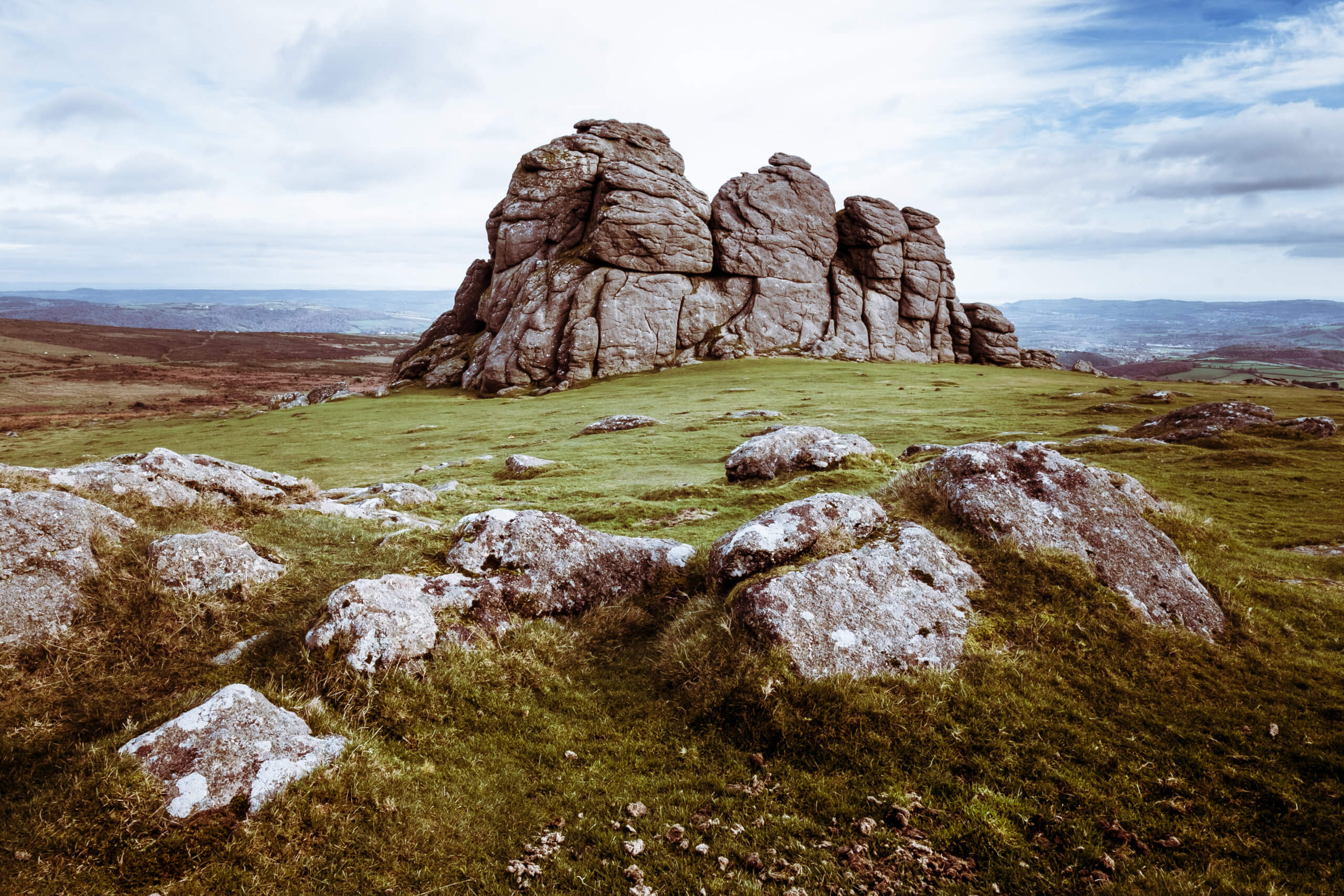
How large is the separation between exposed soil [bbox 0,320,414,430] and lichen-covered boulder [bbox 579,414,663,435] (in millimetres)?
58110

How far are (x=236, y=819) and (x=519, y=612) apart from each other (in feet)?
16.4

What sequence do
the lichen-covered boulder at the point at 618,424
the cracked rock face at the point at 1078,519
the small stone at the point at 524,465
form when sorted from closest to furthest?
the cracked rock face at the point at 1078,519 → the small stone at the point at 524,465 → the lichen-covered boulder at the point at 618,424

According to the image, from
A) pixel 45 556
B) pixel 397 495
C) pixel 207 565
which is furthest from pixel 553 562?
pixel 397 495

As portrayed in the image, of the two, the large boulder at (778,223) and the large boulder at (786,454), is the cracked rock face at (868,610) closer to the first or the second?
the large boulder at (786,454)

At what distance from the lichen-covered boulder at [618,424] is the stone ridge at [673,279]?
108 ft

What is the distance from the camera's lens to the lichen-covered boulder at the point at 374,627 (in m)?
8.80

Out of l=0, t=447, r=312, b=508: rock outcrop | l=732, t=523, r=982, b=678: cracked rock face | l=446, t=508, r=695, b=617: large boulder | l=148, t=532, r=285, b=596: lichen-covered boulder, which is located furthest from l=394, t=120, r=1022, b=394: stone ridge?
l=732, t=523, r=982, b=678: cracked rock face

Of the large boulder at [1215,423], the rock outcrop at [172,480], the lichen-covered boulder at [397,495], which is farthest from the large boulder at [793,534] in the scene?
the large boulder at [1215,423]

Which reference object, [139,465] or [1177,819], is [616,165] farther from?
[1177,819]

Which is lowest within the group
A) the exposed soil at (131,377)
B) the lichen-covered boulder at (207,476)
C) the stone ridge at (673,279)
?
the exposed soil at (131,377)

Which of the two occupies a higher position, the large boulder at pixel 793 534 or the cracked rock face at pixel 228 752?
the large boulder at pixel 793 534

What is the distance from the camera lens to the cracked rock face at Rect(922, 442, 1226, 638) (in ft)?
33.9

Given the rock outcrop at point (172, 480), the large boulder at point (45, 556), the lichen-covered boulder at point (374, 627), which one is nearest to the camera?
the lichen-covered boulder at point (374, 627)

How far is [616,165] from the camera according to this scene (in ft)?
291
